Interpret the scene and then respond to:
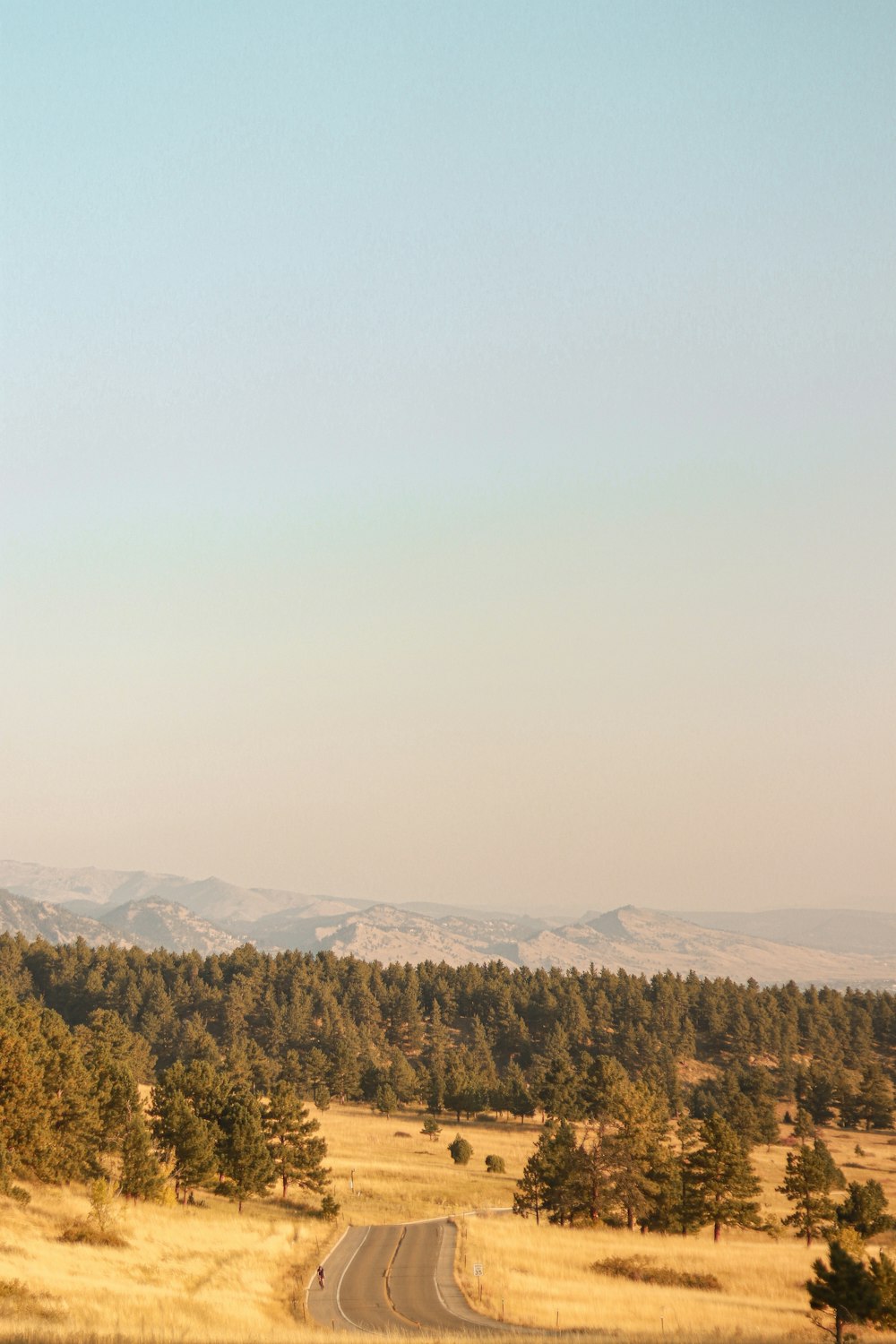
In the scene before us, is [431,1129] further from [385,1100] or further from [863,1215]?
[863,1215]

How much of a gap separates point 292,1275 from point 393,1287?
21.9 ft

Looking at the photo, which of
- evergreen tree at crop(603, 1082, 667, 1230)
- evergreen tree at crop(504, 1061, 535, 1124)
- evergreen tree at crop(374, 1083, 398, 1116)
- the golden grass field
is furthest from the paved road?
evergreen tree at crop(504, 1061, 535, 1124)

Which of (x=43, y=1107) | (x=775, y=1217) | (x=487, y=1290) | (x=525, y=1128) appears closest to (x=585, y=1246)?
(x=487, y=1290)

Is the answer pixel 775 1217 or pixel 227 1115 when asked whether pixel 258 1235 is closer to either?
pixel 227 1115

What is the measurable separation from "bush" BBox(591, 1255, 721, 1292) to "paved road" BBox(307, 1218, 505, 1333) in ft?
33.4

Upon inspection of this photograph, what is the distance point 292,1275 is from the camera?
208 feet

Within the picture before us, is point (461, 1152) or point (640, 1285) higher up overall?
point (640, 1285)

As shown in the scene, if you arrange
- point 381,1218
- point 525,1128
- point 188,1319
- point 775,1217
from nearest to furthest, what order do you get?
point 188,1319 → point 381,1218 → point 775,1217 → point 525,1128

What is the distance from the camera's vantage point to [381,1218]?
86.4 metres

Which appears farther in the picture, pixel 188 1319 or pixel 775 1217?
pixel 775 1217

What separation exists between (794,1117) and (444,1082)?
53.6m

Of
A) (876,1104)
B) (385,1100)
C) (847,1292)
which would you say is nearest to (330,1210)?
(847,1292)

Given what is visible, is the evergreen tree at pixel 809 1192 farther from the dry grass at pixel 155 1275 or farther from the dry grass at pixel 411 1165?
the dry grass at pixel 155 1275

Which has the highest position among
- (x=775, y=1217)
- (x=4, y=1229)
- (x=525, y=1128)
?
(x=4, y=1229)
